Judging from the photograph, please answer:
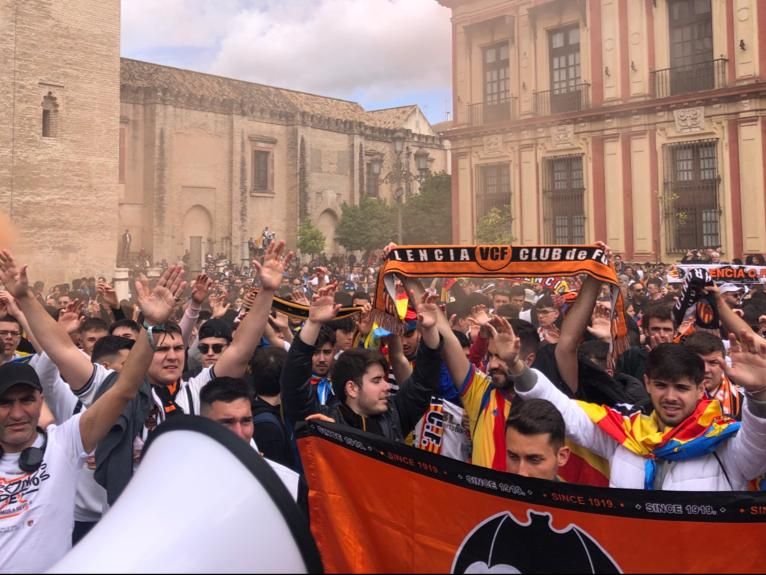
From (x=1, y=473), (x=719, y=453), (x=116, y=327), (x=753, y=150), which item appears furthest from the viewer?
(x=753, y=150)

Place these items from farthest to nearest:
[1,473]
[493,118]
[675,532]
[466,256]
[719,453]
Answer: [493,118] → [466,256] → [1,473] → [719,453] → [675,532]

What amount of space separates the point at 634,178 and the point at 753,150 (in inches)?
134

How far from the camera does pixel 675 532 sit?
260 cm

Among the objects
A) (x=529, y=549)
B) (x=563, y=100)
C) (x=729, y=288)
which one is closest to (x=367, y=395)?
(x=529, y=549)

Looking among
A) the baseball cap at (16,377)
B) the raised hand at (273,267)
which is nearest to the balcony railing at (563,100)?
the raised hand at (273,267)

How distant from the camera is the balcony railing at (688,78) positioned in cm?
2253

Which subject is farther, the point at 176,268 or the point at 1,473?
the point at 176,268

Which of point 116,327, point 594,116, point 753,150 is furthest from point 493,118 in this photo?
point 116,327

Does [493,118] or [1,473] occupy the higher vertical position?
[493,118]

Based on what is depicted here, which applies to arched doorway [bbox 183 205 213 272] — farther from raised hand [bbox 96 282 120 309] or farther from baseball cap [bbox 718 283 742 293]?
raised hand [bbox 96 282 120 309]

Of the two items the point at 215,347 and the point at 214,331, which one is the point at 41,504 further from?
the point at 214,331

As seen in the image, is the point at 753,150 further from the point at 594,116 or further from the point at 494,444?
the point at 494,444

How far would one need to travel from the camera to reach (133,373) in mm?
3068

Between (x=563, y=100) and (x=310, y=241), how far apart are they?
66.8 feet
